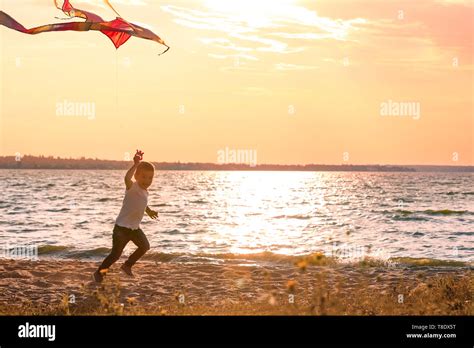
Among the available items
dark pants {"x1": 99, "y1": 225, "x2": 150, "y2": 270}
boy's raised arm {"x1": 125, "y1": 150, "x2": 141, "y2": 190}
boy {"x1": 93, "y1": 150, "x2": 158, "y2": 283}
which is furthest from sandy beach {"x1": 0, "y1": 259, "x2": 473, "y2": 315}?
boy's raised arm {"x1": 125, "y1": 150, "x2": 141, "y2": 190}

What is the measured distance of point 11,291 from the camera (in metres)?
12.8

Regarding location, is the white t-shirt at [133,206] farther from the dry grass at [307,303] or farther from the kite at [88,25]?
the kite at [88,25]

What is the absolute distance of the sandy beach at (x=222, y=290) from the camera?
32.7 ft

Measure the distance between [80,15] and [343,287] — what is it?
25.2 feet

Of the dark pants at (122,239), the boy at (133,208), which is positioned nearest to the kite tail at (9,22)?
the boy at (133,208)

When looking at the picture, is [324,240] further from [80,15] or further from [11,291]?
[80,15]

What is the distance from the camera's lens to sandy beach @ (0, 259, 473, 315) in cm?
997

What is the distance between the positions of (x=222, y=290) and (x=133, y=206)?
3.27 m

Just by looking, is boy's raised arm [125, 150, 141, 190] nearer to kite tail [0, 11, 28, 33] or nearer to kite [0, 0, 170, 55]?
kite [0, 0, 170, 55]

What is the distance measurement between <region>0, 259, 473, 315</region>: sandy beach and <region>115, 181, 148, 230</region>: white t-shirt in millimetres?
1100

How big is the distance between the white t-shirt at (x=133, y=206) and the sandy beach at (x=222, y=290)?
43.3 inches

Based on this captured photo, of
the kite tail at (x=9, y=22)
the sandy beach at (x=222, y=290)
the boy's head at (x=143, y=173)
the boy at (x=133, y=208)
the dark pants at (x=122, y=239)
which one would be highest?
the kite tail at (x=9, y=22)

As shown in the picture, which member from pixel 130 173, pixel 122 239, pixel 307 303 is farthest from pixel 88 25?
pixel 307 303
